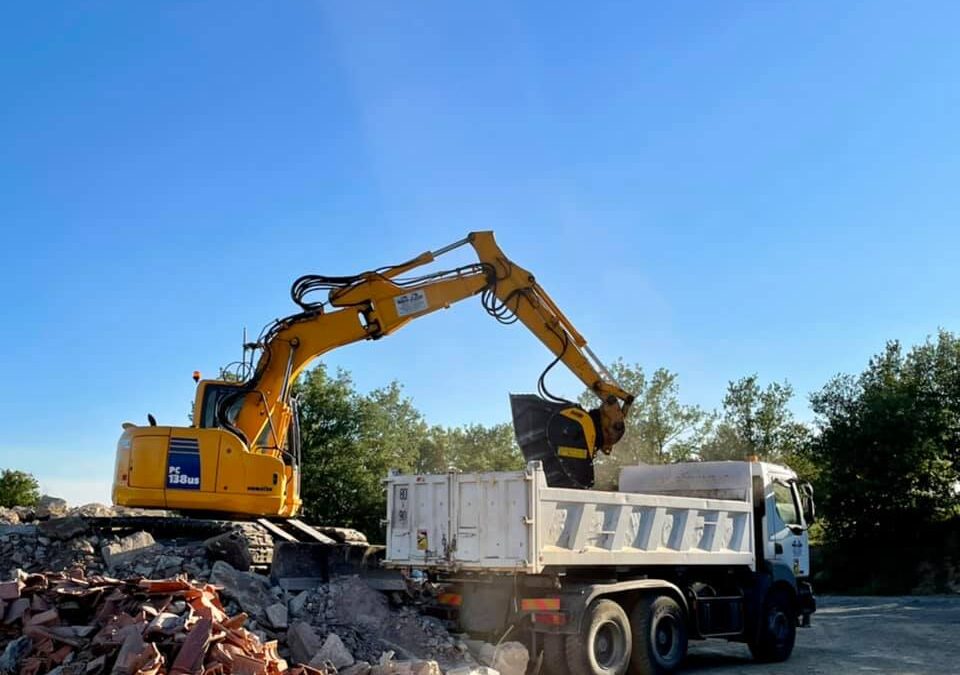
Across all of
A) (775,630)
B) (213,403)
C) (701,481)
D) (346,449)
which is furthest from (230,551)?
(346,449)

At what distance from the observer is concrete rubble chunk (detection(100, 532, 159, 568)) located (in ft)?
38.3

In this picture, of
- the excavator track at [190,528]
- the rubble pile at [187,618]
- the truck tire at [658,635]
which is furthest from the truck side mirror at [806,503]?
the excavator track at [190,528]

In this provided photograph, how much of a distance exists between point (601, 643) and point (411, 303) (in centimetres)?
598

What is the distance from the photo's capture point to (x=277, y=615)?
9633 mm

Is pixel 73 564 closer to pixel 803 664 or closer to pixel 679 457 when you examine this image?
pixel 803 664

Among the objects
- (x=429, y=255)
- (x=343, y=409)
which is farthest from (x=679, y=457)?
(x=429, y=255)

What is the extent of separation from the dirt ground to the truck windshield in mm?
2043

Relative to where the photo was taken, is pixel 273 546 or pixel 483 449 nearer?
pixel 273 546

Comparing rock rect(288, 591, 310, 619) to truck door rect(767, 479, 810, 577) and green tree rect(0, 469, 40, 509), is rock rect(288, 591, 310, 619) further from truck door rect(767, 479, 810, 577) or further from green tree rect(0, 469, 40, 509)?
green tree rect(0, 469, 40, 509)

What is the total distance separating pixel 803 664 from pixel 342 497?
61.0 feet

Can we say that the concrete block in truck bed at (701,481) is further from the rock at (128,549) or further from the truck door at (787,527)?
the rock at (128,549)

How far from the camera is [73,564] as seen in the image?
12.0 meters

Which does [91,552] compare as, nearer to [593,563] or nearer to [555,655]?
[555,655]

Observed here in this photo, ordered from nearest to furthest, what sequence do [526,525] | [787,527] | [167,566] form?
[526,525], [167,566], [787,527]
